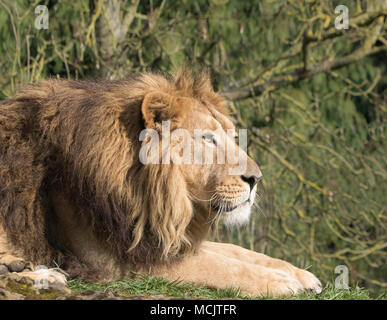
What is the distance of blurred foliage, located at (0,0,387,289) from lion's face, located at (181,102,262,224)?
3.37 m

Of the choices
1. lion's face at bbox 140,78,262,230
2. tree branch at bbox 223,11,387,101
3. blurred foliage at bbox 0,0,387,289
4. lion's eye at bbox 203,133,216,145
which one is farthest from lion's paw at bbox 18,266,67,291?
tree branch at bbox 223,11,387,101

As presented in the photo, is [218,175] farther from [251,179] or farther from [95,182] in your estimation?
[95,182]

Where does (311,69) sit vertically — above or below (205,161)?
above

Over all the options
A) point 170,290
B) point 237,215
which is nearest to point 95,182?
point 170,290

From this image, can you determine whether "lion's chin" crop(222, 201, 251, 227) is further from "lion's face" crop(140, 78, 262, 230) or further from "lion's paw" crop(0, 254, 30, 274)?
"lion's paw" crop(0, 254, 30, 274)

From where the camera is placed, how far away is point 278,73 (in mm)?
9383

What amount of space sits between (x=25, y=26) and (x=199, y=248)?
434 centimetres

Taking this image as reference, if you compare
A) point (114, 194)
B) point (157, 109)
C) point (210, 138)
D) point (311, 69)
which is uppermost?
point (311, 69)

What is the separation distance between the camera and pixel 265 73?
914cm

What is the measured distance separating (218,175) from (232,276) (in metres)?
0.67

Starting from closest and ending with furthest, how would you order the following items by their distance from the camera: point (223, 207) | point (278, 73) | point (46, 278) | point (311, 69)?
point (46, 278)
point (223, 207)
point (311, 69)
point (278, 73)

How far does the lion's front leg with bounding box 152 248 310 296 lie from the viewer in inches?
192

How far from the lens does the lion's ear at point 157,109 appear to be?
15.8ft
